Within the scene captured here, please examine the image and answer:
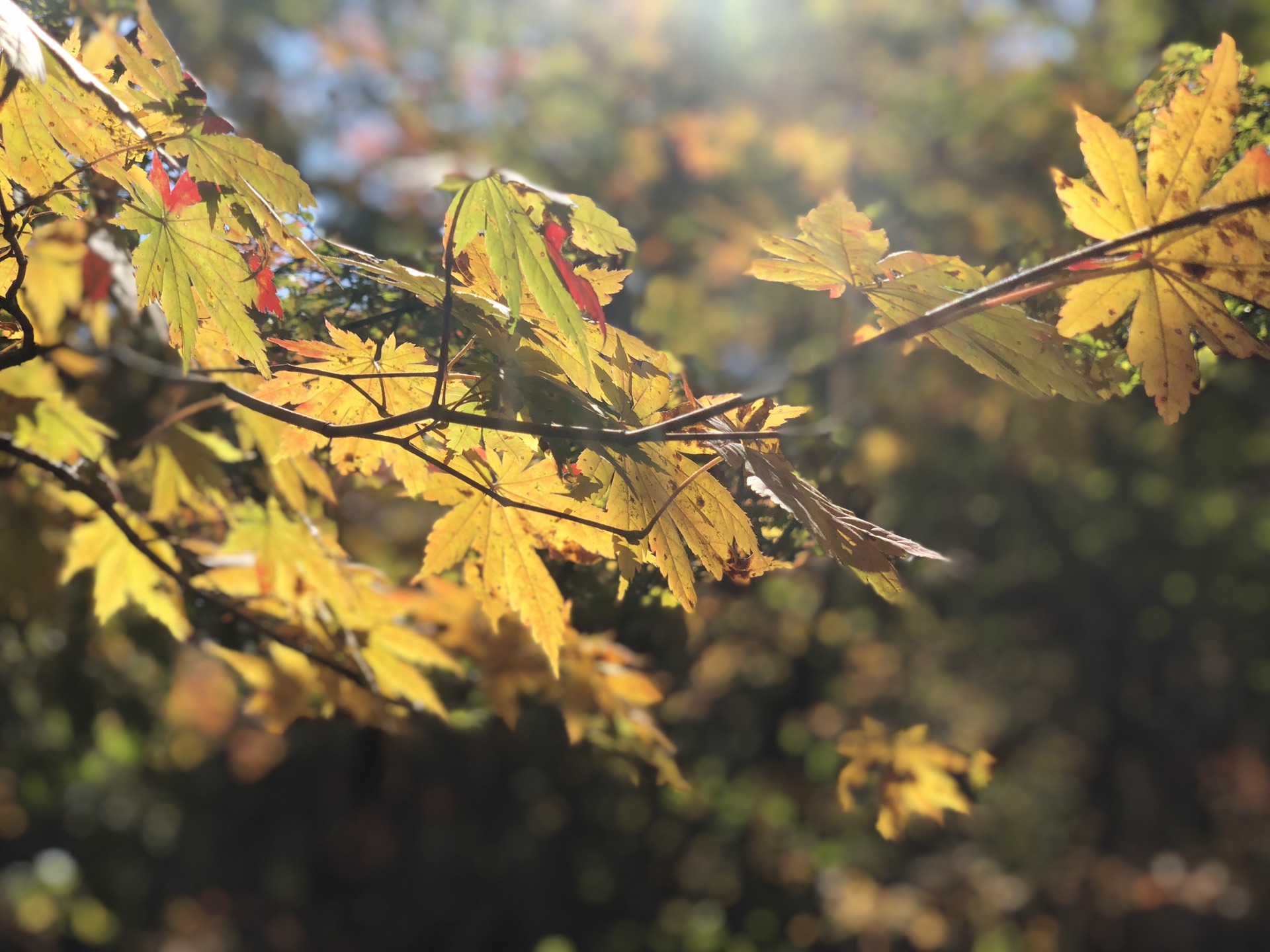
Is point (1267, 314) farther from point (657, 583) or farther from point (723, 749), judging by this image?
point (723, 749)

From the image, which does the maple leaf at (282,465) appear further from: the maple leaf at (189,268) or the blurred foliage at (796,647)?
the blurred foliage at (796,647)

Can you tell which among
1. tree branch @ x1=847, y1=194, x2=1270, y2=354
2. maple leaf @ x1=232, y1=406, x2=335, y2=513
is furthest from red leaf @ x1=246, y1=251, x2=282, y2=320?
tree branch @ x1=847, y1=194, x2=1270, y2=354

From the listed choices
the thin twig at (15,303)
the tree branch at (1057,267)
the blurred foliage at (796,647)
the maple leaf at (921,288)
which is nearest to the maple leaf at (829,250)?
the maple leaf at (921,288)

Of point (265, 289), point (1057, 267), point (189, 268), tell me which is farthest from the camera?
point (265, 289)

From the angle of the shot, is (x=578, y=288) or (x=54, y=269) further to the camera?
(x=54, y=269)

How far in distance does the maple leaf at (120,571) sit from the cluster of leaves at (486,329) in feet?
0.56

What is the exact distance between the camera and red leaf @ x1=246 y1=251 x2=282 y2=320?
3.65 feet

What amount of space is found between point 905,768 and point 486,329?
5.22ft

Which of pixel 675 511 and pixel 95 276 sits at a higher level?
pixel 95 276

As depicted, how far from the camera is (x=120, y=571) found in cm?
174

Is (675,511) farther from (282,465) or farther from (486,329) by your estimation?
(282,465)

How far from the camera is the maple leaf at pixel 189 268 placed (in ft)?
3.38

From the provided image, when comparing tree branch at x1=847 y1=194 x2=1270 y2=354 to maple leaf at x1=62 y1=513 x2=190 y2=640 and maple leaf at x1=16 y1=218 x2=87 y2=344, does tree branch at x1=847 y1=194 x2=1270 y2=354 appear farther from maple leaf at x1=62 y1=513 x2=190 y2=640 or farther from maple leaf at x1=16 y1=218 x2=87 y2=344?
maple leaf at x1=62 y1=513 x2=190 y2=640

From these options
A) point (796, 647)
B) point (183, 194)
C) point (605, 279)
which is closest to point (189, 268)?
point (183, 194)
